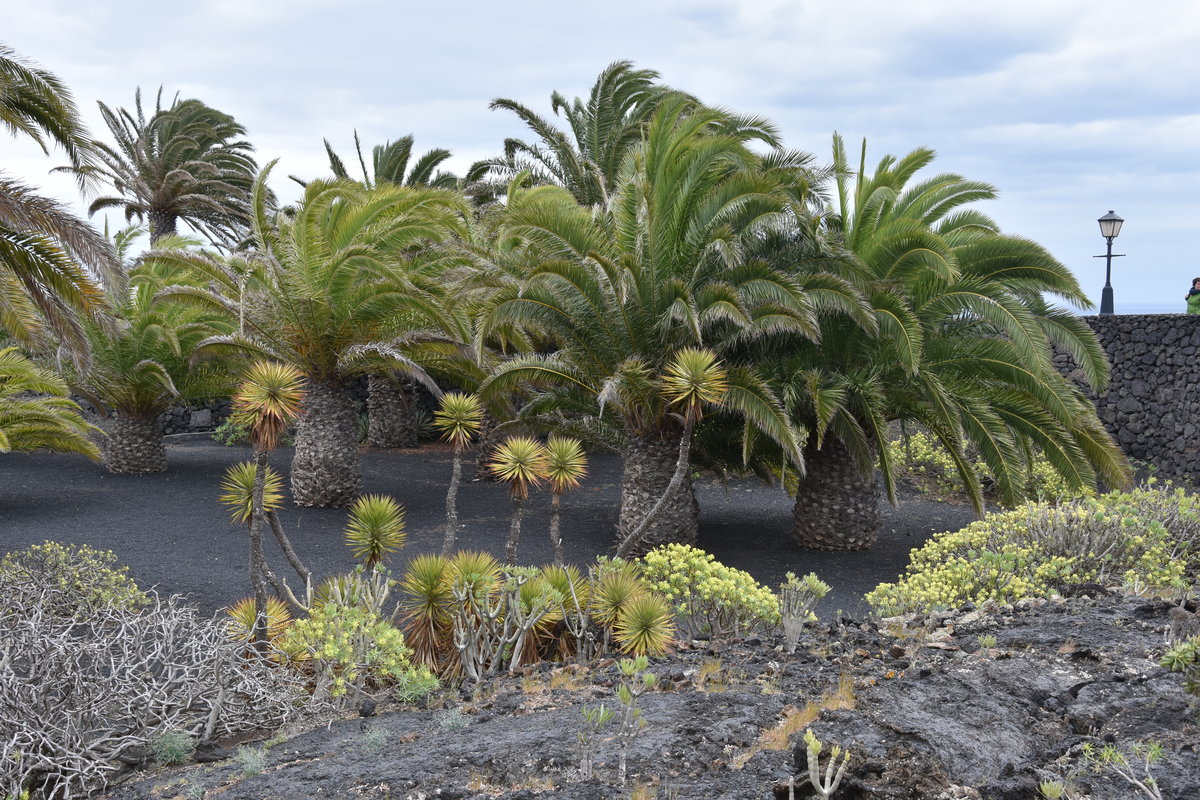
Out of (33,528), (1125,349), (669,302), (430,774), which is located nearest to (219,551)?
(33,528)

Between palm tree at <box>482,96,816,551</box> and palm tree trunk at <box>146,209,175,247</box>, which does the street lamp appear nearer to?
palm tree at <box>482,96,816,551</box>

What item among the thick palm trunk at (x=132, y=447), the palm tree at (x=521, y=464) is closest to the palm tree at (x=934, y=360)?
the palm tree at (x=521, y=464)

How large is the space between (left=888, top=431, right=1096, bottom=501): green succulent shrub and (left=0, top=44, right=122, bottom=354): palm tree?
39.7 feet

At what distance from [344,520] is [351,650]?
7854 millimetres

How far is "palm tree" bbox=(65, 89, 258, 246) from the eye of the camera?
912 inches

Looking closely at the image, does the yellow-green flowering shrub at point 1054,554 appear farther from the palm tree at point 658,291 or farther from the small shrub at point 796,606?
the palm tree at point 658,291

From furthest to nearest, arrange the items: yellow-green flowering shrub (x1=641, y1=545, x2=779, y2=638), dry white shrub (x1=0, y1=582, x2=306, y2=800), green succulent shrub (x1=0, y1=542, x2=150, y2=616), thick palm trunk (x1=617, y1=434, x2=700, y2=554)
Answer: thick palm trunk (x1=617, y1=434, x2=700, y2=554)
green succulent shrub (x1=0, y1=542, x2=150, y2=616)
yellow-green flowering shrub (x1=641, y1=545, x2=779, y2=638)
dry white shrub (x1=0, y1=582, x2=306, y2=800)

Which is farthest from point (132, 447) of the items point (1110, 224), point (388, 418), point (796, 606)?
point (1110, 224)

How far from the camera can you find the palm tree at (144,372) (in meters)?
15.2

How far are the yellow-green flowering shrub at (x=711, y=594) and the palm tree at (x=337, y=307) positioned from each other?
612cm

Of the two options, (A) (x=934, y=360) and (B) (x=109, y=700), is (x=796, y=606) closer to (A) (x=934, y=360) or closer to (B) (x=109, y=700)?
(B) (x=109, y=700)

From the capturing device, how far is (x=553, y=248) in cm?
1129

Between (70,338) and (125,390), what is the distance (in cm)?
717

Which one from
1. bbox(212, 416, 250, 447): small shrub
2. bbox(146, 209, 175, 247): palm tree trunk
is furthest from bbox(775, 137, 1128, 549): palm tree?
bbox(146, 209, 175, 247): palm tree trunk
